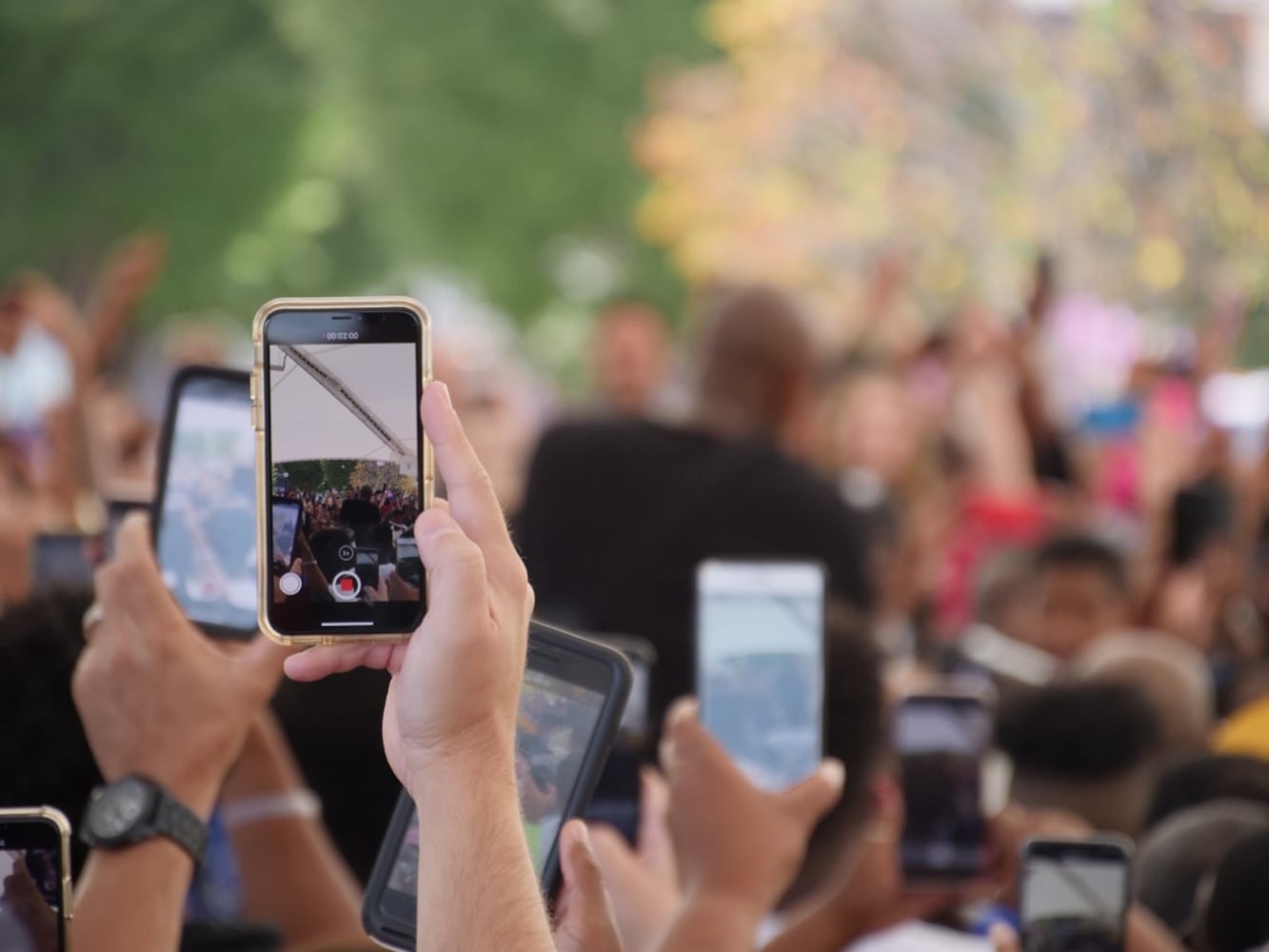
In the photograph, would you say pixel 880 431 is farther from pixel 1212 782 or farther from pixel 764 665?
pixel 764 665

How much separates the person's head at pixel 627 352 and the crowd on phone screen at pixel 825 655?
0.02 m

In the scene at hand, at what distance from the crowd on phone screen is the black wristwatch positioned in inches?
2.0

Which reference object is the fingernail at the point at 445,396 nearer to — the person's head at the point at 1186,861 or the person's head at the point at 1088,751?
the person's head at the point at 1186,861

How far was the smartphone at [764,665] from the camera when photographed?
2.39 m

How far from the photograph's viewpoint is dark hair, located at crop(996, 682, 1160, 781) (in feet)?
10.7

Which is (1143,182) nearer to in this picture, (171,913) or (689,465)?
(689,465)

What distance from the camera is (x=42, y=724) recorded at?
2.25m

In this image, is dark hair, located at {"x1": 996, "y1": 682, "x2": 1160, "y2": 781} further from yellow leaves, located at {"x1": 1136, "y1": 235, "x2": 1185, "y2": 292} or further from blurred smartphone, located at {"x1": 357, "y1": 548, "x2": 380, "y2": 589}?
yellow leaves, located at {"x1": 1136, "y1": 235, "x2": 1185, "y2": 292}

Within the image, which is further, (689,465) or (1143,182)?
(1143,182)

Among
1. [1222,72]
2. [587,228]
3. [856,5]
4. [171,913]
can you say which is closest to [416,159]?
[587,228]

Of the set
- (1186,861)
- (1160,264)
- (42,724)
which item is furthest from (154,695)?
(1160,264)

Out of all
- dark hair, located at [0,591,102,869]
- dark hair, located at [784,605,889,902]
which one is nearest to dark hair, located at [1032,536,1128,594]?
dark hair, located at [784,605,889,902]

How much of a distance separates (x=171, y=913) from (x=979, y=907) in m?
1.38

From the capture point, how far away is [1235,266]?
11906 millimetres
